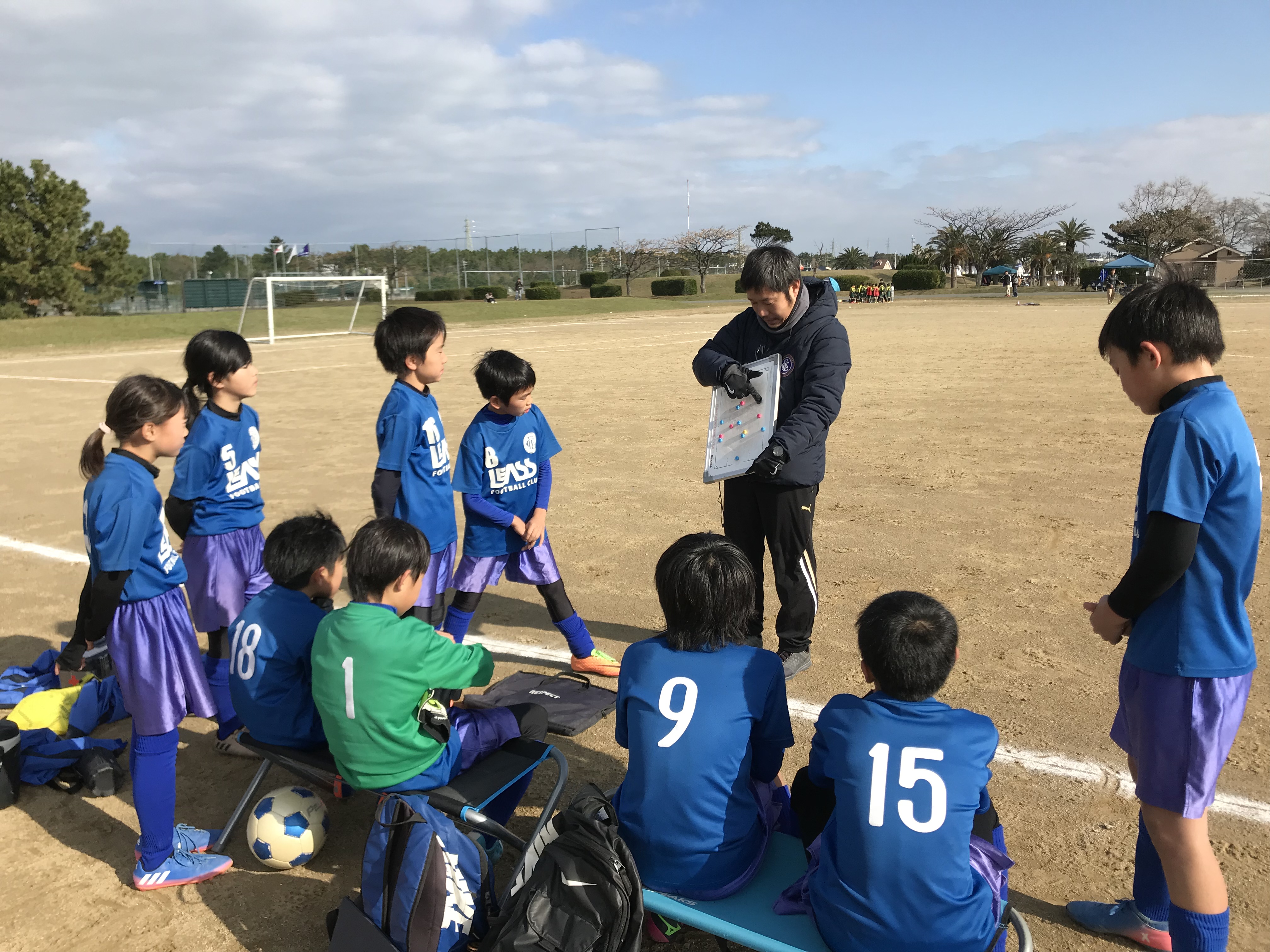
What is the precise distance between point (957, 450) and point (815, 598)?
17.3ft

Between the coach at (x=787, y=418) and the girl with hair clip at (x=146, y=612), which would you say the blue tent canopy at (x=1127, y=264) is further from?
the girl with hair clip at (x=146, y=612)

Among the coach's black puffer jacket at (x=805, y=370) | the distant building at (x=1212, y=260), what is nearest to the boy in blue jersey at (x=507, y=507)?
the coach's black puffer jacket at (x=805, y=370)

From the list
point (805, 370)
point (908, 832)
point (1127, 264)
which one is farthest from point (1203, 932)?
point (1127, 264)

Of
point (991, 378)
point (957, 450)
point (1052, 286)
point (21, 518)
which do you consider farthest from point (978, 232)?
point (21, 518)

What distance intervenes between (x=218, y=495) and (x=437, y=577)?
1030 mm

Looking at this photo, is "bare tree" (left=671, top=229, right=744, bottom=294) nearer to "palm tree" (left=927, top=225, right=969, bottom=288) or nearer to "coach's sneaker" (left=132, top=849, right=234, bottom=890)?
"palm tree" (left=927, top=225, right=969, bottom=288)

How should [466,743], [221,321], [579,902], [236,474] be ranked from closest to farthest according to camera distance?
[579,902]
[466,743]
[236,474]
[221,321]

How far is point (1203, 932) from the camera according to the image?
7.35ft

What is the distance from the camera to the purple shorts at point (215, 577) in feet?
13.2

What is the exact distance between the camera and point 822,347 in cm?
418

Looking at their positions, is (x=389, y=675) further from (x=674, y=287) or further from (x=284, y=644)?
(x=674, y=287)

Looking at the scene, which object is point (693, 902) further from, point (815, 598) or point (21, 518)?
point (21, 518)

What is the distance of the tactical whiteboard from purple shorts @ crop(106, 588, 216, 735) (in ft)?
7.30

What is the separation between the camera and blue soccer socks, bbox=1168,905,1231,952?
2.24 meters
